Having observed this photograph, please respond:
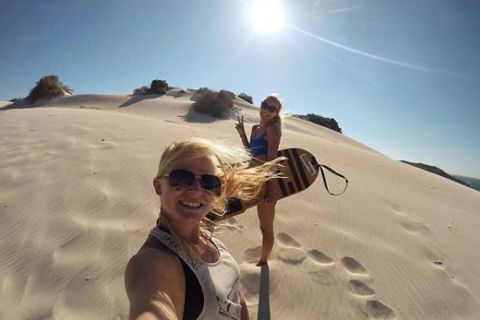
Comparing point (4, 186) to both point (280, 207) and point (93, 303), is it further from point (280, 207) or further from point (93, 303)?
point (280, 207)

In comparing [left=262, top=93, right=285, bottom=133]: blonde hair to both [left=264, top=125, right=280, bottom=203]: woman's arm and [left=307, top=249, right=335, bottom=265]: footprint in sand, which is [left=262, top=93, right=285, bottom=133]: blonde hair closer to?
[left=264, top=125, right=280, bottom=203]: woman's arm

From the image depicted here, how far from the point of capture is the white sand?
3.28 meters

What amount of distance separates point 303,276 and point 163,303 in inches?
110

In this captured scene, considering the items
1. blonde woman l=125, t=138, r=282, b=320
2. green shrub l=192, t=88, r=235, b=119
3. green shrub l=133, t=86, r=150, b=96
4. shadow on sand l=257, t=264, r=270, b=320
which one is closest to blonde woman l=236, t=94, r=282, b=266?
shadow on sand l=257, t=264, r=270, b=320

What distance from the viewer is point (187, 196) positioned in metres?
1.67

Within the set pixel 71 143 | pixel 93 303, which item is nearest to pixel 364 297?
pixel 93 303

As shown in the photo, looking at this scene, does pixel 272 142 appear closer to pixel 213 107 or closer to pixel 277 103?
pixel 277 103

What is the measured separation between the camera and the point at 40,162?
6.05 meters

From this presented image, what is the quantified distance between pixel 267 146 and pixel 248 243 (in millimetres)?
1335

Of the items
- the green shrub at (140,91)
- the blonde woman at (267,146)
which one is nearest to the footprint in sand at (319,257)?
the blonde woman at (267,146)

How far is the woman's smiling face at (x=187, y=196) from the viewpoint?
166cm

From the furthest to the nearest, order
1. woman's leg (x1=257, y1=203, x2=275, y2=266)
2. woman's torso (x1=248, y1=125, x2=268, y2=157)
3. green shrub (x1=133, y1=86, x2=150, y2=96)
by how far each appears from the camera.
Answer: green shrub (x1=133, y1=86, x2=150, y2=96), woman's torso (x1=248, y1=125, x2=268, y2=157), woman's leg (x1=257, y1=203, x2=275, y2=266)

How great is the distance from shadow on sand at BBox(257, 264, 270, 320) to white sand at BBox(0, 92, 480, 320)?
0.01 metres

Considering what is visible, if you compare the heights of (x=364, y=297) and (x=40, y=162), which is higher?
(x=40, y=162)
